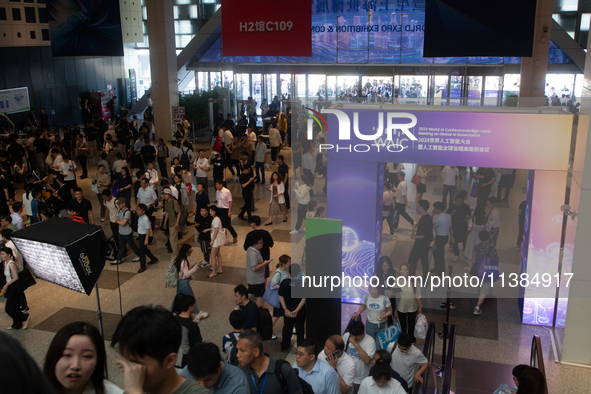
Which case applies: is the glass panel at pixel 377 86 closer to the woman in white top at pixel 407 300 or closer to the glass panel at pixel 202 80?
the glass panel at pixel 202 80

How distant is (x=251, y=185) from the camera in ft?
40.8

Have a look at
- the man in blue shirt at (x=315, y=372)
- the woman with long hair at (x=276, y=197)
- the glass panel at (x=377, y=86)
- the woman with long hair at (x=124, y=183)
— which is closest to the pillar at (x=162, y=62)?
the glass panel at (x=377, y=86)

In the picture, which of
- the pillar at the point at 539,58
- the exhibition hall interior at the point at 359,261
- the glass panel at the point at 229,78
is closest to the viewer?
the exhibition hall interior at the point at 359,261

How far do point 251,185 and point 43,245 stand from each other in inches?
305

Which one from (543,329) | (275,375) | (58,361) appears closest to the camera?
(58,361)

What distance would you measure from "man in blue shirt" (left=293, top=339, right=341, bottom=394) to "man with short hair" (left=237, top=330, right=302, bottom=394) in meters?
0.46

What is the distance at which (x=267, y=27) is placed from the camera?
8922 mm

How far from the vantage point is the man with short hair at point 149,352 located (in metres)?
1.95

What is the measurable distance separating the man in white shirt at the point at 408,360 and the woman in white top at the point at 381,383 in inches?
33.8

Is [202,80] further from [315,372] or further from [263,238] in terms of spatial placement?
[315,372]

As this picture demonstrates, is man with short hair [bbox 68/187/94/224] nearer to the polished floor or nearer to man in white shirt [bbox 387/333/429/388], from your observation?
the polished floor

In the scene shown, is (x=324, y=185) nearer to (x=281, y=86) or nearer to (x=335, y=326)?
(x=335, y=326)

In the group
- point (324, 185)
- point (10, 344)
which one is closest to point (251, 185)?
point (324, 185)

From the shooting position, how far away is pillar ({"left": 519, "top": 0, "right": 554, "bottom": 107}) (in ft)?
60.1
